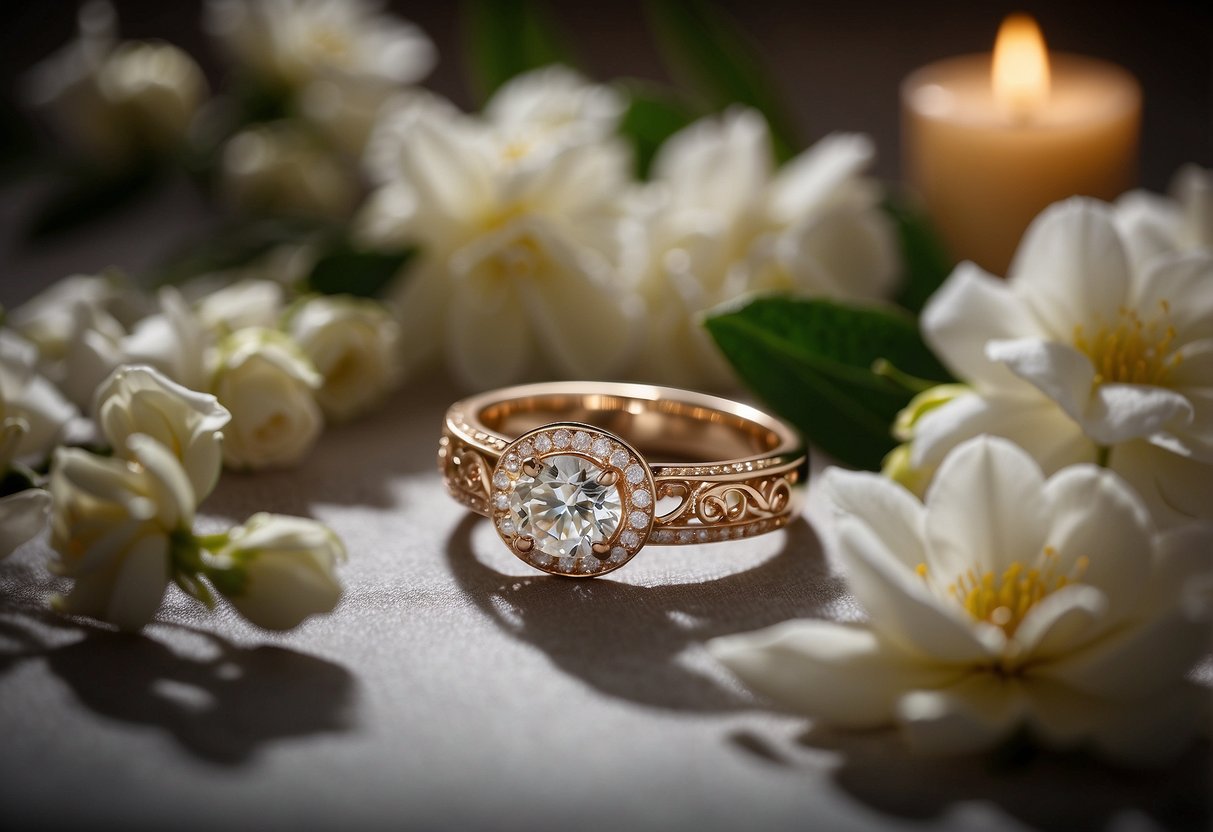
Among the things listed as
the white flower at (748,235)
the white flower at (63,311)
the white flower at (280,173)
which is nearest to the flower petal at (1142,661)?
the white flower at (748,235)

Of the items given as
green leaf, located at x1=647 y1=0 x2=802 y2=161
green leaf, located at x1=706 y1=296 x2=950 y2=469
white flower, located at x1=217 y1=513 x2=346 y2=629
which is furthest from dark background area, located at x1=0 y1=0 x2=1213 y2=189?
white flower, located at x1=217 y1=513 x2=346 y2=629

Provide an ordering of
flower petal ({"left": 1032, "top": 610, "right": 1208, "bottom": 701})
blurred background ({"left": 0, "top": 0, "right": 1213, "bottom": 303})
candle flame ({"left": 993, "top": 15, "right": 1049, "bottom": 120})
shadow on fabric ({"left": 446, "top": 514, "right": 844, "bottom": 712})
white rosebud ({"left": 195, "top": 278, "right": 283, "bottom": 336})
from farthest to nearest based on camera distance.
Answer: blurred background ({"left": 0, "top": 0, "right": 1213, "bottom": 303}) → candle flame ({"left": 993, "top": 15, "right": 1049, "bottom": 120}) → white rosebud ({"left": 195, "top": 278, "right": 283, "bottom": 336}) → shadow on fabric ({"left": 446, "top": 514, "right": 844, "bottom": 712}) → flower petal ({"left": 1032, "top": 610, "right": 1208, "bottom": 701})

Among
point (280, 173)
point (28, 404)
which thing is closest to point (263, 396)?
point (28, 404)

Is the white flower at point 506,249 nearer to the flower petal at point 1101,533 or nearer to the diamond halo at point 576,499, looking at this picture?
the diamond halo at point 576,499

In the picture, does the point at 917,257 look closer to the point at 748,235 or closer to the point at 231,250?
the point at 748,235

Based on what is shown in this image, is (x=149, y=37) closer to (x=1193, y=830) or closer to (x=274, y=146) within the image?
(x=274, y=146)

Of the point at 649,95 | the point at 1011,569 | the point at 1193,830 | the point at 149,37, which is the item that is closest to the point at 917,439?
the point at 1011,569

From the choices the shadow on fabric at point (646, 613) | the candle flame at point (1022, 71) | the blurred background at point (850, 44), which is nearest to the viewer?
the shadow on fabric at point (646, 613)

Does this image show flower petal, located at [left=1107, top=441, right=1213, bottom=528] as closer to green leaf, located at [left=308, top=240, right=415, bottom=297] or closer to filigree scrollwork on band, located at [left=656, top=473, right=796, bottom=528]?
filigree scrollwork on band, located at [left=656, top=473, right=796, bottom=528]
